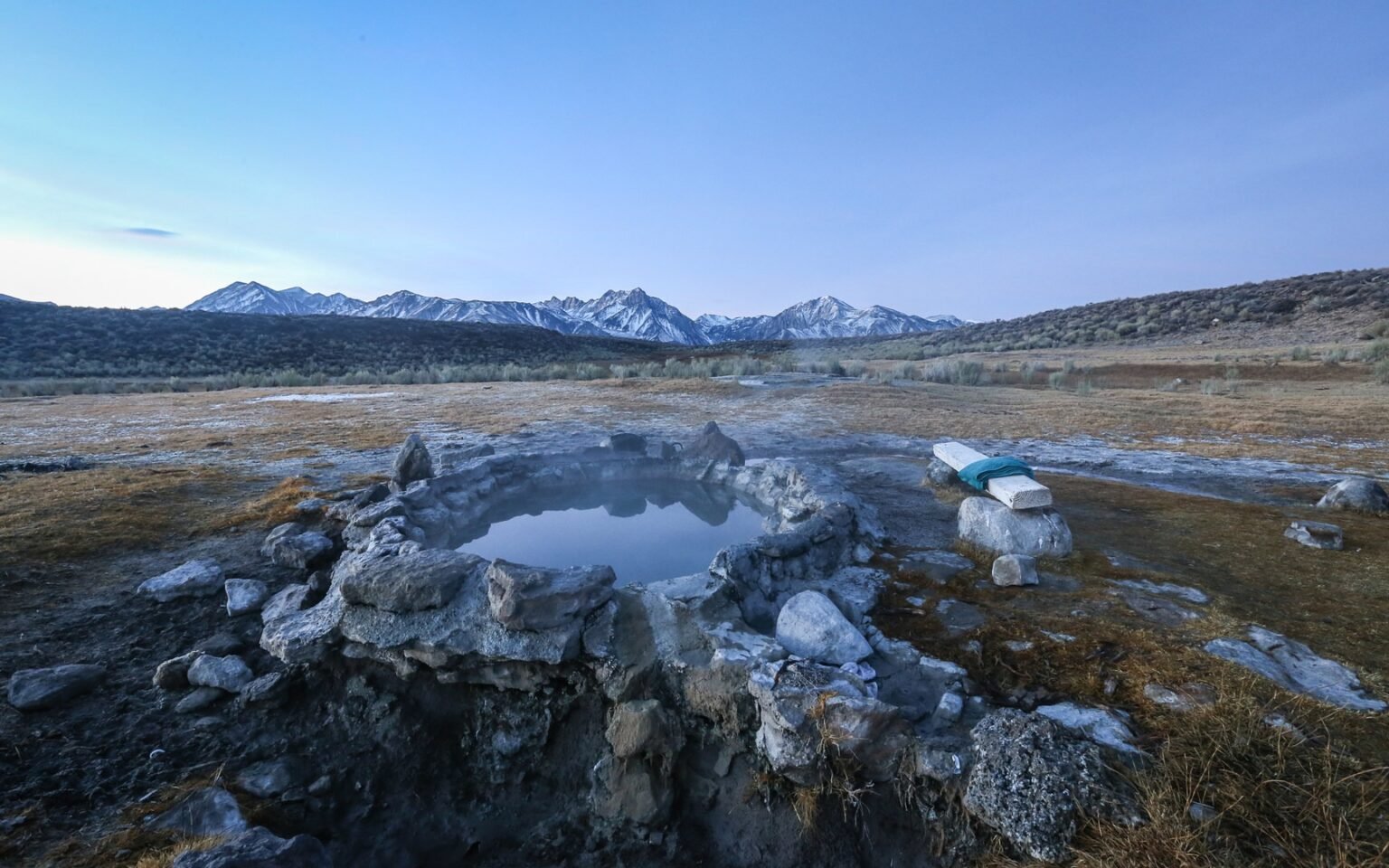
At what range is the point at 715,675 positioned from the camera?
306 cm

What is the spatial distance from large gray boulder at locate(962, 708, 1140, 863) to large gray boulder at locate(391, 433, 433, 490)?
18.1ft

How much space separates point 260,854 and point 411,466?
172 inches

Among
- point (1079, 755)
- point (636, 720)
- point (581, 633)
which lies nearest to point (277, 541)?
point (581, 633)

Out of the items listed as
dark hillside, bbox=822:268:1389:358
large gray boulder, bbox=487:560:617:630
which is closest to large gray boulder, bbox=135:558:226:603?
large gray boulder, bbox=487:560:617:630

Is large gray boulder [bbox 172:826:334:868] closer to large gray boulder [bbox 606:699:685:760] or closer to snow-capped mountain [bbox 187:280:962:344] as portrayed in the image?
large gray boulder [bbox 606:699:685:760]

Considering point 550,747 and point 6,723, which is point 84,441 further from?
point 550,747

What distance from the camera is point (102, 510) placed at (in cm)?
572

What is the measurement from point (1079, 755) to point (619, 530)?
4.09 m

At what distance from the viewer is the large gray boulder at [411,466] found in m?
6.10

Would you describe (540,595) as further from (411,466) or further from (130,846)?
(411,466)

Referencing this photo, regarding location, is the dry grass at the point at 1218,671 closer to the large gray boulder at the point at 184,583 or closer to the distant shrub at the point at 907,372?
the large gray boulder at the point at 184,583

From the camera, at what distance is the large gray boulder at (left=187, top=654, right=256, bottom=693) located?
339 centimetres

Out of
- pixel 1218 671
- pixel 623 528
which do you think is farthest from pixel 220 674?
pixel 1218 671

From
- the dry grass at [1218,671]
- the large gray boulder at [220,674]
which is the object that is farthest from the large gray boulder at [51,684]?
the dry grass at [1218,671]
